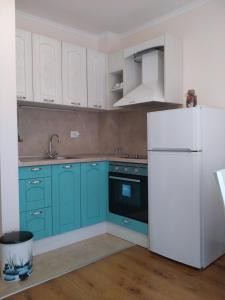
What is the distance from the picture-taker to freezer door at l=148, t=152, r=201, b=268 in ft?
7.47

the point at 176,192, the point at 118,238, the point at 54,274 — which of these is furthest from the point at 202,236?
the point at 54,274

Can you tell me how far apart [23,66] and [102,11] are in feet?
3.70

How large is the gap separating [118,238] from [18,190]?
1353 mm

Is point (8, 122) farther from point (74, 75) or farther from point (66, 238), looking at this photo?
point (66, 238)

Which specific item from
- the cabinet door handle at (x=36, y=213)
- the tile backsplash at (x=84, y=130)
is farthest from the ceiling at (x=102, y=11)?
the cabinet door handle at (x=36, y=213)

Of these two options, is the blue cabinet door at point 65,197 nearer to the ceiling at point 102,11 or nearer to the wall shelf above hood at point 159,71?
the wall shelf above hood at point 159,71

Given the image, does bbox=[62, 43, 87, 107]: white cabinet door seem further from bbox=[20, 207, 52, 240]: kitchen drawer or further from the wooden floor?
the wooden floor

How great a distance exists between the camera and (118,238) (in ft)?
10.1

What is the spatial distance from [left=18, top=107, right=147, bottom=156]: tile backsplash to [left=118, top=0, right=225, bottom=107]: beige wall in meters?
0.82

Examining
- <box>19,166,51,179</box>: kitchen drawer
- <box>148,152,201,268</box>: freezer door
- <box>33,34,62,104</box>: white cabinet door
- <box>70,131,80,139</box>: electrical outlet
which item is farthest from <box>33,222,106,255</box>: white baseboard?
<box>33,34,62,104</box>: white cabinet door

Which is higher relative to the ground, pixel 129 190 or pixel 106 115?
pixel 106 115

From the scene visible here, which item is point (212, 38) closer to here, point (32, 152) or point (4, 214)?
point (32, 152)

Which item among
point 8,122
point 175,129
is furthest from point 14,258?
point 175,129

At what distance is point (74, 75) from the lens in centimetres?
323
